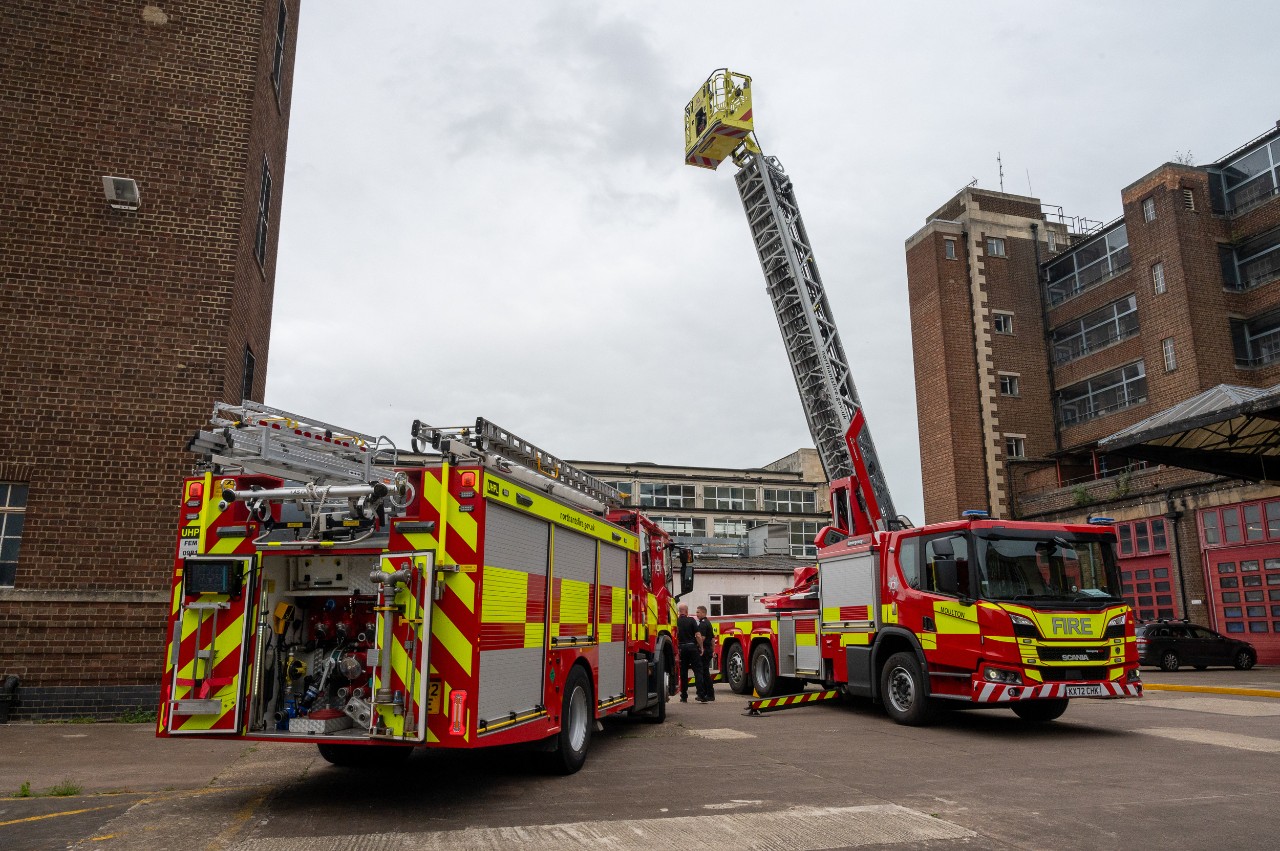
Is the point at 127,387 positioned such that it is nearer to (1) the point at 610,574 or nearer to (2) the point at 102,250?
(2) the point at 102,250

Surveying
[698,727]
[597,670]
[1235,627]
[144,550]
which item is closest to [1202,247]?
[1235,627]

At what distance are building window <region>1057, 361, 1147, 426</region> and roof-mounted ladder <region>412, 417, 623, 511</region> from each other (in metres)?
30.9

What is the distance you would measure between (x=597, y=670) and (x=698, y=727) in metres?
3.32

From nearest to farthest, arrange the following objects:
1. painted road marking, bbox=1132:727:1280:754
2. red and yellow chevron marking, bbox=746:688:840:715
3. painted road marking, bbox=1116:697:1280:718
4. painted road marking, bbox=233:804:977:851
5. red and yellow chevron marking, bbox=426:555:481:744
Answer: painted road marking, bbox=233:804:977:851, red and yellow chevron marking, bbox=426:555:481:744, painted road marking, bbox=1132:727:1280:754, painted road marking, bbox=1116:697:1280:718, red and yellow chevron marking, bbox=746:688:840:715

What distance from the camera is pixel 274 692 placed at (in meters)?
6.83

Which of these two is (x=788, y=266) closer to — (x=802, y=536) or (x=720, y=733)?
(x=720, y=733)

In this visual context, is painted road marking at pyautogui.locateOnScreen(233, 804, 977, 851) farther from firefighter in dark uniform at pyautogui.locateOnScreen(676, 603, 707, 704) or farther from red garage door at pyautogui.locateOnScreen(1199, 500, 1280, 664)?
red garage door at pyautogui.locateOnScreen(1199, 500, 1280, 664)

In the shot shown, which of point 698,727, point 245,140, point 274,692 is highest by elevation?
point 245,140

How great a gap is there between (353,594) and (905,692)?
7.70 metres

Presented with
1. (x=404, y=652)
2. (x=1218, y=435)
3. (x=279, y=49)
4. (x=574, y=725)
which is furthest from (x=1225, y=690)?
(x=279, y=49)

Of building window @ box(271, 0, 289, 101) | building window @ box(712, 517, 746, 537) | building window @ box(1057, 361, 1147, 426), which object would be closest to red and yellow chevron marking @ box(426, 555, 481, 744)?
building window @ box(271, 0, 289, 101)

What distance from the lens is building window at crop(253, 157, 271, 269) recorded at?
15.6 m

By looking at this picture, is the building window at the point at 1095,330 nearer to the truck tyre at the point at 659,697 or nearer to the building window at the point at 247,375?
the truck tyre at the point at 659,697

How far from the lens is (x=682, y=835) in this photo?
589 centimetres
